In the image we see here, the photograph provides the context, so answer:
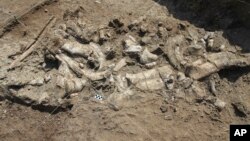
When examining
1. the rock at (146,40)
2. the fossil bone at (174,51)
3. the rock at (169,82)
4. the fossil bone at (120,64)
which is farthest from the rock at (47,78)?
the fossil bone at (174,51)

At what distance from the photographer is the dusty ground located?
5082 mm

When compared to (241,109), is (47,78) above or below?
above

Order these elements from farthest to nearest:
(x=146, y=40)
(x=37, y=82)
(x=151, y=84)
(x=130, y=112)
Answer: (x=146, y=40) → (x=151, y=84) → (x=37, y=82) → (x=130, y=112)

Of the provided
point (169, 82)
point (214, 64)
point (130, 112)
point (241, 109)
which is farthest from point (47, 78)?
point (241, 109)

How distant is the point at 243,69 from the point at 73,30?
2154mm

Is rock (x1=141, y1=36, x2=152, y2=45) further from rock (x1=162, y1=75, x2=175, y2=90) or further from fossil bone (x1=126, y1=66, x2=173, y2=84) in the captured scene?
rock (x1=162, y1=75, x2=175, y2=90)

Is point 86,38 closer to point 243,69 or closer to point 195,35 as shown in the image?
point 195,35

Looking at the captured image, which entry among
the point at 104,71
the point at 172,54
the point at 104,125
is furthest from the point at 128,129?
the point at 172,54

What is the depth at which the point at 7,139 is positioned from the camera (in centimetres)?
502

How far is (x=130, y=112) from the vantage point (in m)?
5.23

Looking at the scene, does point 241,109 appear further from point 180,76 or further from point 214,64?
point 180,76

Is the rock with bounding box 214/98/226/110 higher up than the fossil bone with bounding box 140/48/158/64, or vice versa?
the fossil bone with bounding box 140/48/158/64

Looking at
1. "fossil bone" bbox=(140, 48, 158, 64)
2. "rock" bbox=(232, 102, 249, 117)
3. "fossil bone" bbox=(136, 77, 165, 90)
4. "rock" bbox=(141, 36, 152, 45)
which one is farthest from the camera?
"rock" bbox=(141, 36, 152, 45)

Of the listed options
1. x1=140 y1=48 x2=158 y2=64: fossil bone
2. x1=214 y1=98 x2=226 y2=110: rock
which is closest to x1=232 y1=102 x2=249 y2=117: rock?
x1=214 y1=98 x2=226 y2=110: rock
